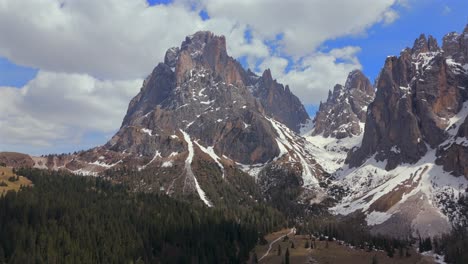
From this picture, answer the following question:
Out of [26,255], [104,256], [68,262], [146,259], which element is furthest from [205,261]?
[26,255]

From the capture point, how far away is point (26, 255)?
177 meters

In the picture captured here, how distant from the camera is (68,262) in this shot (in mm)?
175375

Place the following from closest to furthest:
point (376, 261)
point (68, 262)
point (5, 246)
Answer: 1. point (68, 262)
2. point (5, 246)
3. point (376, 261)

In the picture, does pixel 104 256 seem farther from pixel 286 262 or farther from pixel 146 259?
pixel 286 262

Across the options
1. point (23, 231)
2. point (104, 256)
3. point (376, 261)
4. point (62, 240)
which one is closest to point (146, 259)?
point (104, 256)

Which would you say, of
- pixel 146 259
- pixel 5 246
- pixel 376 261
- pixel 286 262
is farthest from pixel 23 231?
pixel 376 261

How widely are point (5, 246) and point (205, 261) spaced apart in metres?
77.0

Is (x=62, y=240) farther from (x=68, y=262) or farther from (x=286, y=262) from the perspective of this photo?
(x=286, y=262)

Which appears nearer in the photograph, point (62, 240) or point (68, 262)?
point (68, 262)

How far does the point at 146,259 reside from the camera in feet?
656

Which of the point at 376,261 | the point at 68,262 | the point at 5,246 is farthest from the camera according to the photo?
the point at 376,261

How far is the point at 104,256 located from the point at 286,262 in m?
71.9

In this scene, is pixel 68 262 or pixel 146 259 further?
pixel 146 259

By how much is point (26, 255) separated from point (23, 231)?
19.5m
